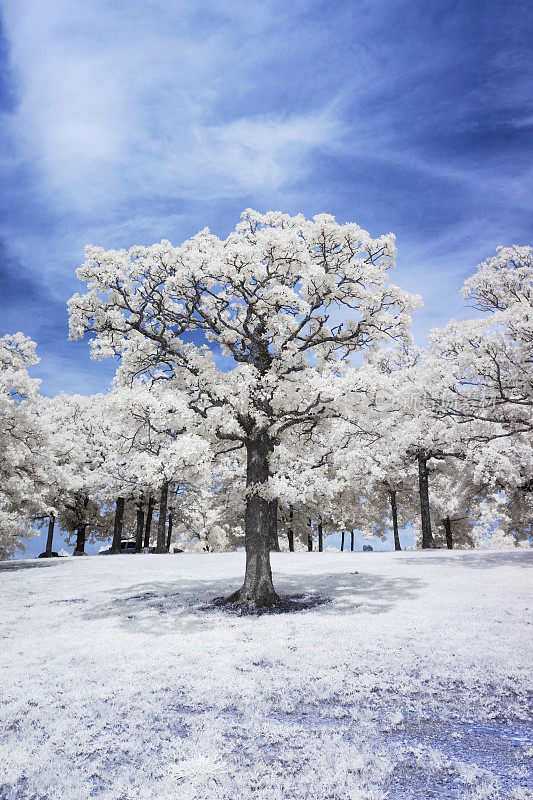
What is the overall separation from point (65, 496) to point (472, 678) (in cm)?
3268

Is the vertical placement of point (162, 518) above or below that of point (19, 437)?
below

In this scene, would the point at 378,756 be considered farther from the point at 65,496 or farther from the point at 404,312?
the point at 65,496

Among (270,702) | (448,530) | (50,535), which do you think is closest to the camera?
(270,702)

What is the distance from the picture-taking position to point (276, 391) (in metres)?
11.2

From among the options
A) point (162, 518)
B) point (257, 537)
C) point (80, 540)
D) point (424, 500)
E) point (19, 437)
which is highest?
point (19, 437)

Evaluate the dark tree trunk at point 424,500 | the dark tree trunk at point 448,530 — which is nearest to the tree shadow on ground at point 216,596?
the dark tree trunk at point 424,500

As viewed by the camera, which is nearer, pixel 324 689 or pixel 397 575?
pixel 324 689

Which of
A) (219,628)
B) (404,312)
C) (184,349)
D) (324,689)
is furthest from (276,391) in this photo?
(324,689)

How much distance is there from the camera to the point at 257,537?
12203 mm

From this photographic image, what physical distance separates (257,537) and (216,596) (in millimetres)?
2683

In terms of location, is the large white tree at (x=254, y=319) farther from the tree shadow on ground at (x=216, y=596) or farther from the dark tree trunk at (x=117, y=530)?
the dark tree trunk at (x=117, y=530)

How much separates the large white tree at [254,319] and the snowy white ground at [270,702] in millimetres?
3614

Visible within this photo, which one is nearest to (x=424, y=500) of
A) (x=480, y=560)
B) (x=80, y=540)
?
(x=480, y=560)

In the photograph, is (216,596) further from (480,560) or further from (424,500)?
(424,500)
